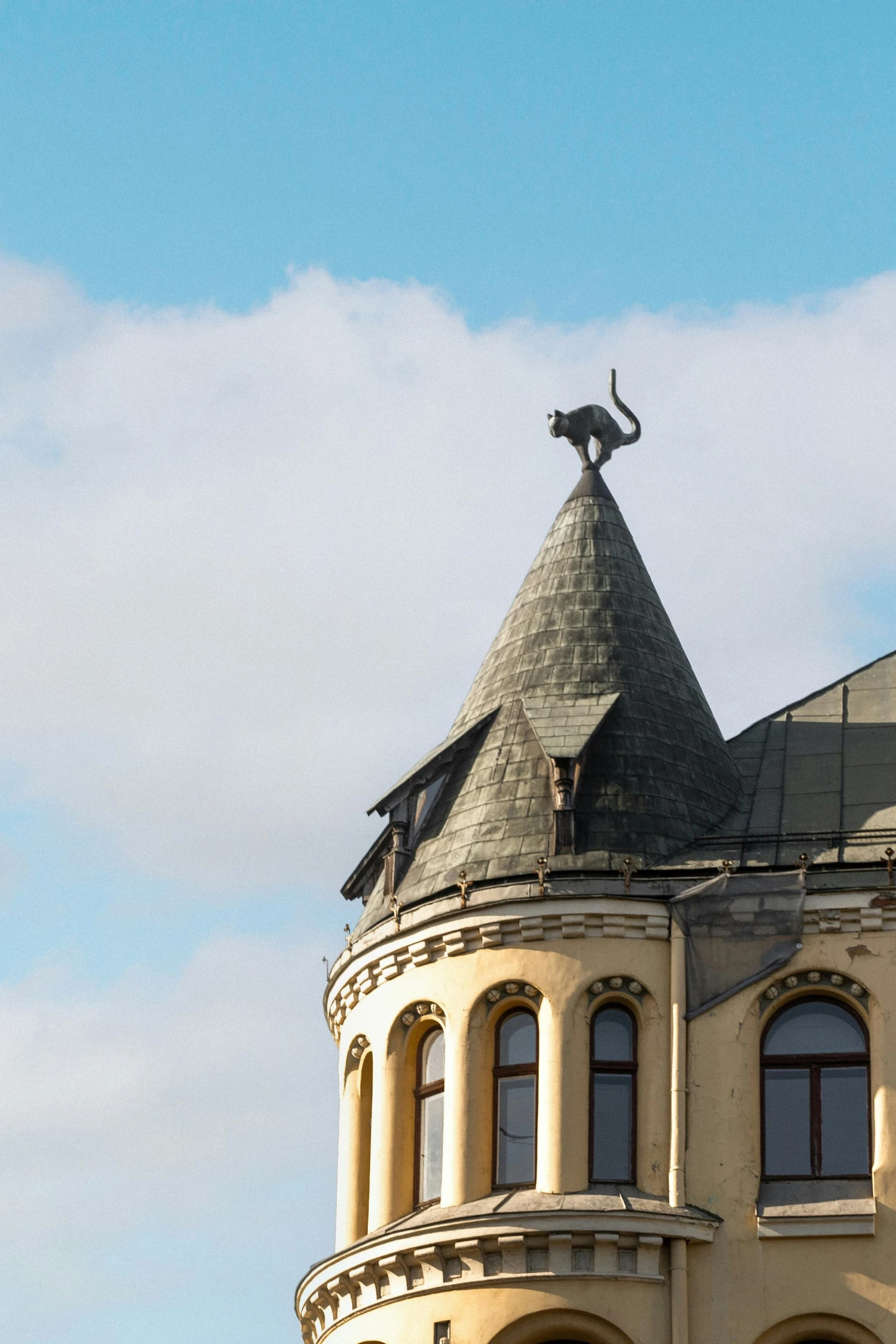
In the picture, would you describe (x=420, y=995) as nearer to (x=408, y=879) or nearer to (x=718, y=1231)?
(x=408, y=879)

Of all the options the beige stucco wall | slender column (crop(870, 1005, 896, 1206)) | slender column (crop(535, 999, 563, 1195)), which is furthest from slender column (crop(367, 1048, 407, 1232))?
slender column (crop(870, 1005, 896, 1206))

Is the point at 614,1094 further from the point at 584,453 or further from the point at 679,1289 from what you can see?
the point at 584,453

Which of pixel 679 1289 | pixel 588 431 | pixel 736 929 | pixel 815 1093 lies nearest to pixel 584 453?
pixel 588 431

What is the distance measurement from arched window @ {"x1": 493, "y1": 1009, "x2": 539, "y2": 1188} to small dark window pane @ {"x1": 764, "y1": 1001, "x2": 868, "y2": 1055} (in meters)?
2.97

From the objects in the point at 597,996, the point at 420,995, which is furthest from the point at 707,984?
the point at 420,995

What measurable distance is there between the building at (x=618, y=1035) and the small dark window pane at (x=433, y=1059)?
0.15 feet

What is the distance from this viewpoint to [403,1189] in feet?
110

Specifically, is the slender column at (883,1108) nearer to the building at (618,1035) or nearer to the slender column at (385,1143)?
the building at (618,1035)

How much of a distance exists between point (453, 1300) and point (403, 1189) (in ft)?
7.37

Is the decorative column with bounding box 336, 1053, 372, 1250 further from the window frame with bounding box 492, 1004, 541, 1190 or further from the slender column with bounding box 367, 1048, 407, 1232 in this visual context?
the window frame with bounding box 492, 1004, 541, 1190

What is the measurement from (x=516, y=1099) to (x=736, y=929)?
3.46m

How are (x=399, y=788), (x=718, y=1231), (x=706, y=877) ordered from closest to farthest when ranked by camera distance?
(x=718, y=1231) < (x=706, y=877) < (x=399, y=788)

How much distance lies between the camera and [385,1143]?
33.9 m

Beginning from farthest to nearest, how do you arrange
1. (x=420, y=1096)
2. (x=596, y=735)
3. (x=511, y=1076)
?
(x=596, y=735) < (x=420, y=1096) < (x=511, y=1076)
